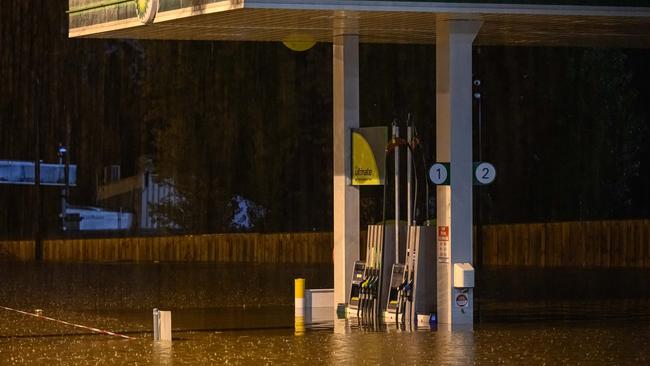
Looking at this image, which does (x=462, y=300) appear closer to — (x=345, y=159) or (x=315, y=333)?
(x=315, y=333)

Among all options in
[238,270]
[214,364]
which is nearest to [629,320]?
[214,364]

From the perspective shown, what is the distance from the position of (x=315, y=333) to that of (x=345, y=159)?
4443 millimetres

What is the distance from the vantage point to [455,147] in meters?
22.3

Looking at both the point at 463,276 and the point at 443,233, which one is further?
the point at 443,233

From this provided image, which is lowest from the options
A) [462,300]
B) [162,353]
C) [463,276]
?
[162,353]

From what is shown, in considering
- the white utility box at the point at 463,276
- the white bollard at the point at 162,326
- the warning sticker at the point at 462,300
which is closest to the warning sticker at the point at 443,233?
the white utility box at the point at 463,276

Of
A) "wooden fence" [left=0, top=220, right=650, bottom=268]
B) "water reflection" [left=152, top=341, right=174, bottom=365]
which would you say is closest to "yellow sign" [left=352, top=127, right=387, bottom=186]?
"water reflection" [left=152, top=341, right=174, bottom=365]

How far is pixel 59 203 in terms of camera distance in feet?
210

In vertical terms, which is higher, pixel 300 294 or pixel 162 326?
pixel 300 294

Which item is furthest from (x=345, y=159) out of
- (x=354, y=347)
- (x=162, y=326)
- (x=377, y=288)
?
(x=354, y=347)

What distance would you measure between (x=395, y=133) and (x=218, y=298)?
753 centimetres

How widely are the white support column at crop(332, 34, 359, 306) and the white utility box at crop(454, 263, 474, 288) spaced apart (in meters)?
3.32

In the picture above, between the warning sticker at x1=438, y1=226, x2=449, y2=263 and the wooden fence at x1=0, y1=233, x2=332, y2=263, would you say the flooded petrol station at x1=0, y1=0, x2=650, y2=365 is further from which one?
the wooden fence at x1=0, y1=233, x2=332, y2=263

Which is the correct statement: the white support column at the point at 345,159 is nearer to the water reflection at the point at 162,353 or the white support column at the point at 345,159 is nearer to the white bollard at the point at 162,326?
the white bollard at the point at 162,326
